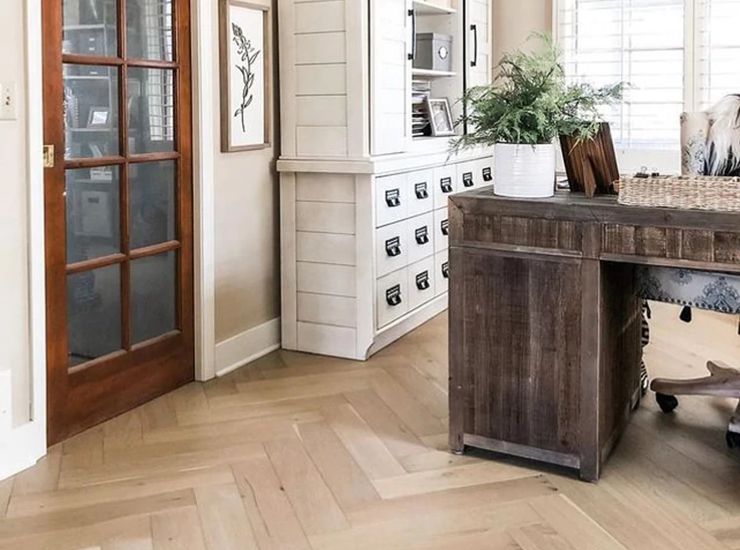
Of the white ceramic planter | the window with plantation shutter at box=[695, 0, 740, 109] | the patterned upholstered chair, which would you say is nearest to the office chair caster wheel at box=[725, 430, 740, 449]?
the patterned upholstered chair

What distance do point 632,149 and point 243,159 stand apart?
2.57 metres

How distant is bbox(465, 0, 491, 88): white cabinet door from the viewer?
498 centimetres

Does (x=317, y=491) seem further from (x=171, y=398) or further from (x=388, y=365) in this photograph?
Result: (x=388, y=365)

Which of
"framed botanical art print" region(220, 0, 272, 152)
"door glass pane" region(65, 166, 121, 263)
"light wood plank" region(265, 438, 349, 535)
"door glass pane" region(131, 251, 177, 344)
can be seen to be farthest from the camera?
"framed botanical art print" region(220, 0, 272, 152)

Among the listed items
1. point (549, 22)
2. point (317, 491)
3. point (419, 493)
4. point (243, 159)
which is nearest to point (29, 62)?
point (243, 159)

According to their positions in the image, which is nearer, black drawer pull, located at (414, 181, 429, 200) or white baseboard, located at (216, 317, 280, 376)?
white baseboard, located at (216, 317, 280, 376)

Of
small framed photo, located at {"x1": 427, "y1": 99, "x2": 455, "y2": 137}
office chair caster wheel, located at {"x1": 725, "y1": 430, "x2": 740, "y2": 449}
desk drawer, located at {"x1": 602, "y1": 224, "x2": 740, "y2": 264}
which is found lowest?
office chair caster wheel, located at {"x1": 725, "y1": 430, "x2": 740, "y2": 449}

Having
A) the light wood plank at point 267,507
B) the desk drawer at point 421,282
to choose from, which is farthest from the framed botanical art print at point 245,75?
the light wood plank at point 267,507

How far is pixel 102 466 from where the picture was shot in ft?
8.73

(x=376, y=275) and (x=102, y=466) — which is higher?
(x=376, y=275)

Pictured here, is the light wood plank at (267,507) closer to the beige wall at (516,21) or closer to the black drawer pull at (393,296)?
the black drawer pull at (393,296)

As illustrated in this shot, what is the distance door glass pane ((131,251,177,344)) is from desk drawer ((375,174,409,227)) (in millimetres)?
964

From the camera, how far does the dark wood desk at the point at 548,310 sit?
236cm

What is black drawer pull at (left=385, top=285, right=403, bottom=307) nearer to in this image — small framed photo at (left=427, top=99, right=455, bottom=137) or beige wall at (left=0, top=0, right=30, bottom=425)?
small framed photo at (left=427, top=99, right=455, bottom=137)
